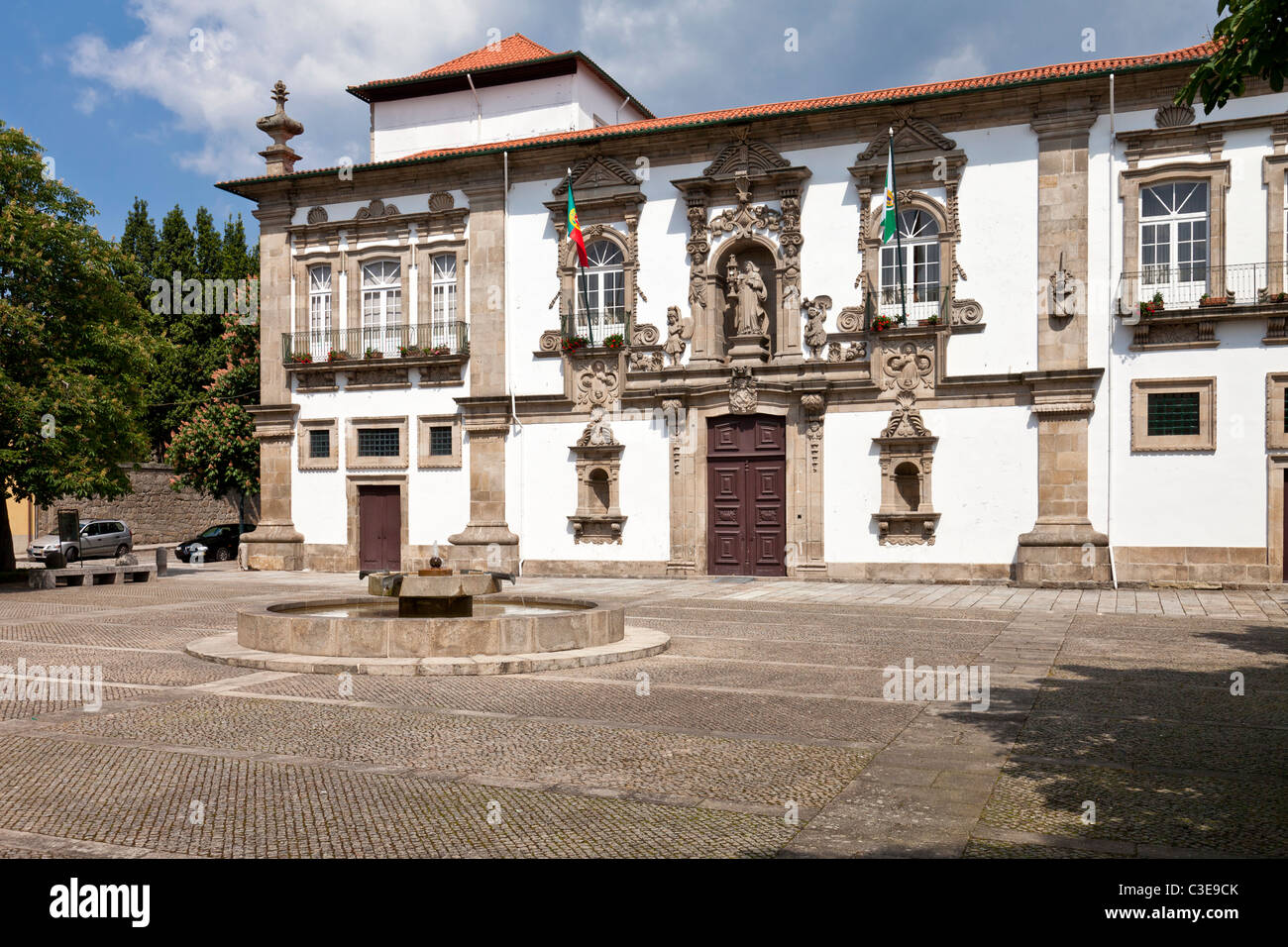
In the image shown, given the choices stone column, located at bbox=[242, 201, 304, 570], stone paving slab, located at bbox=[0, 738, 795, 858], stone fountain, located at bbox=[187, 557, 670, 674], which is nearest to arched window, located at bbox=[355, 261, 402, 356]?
stone column, located at bbox=[242, 201, 304, 570]

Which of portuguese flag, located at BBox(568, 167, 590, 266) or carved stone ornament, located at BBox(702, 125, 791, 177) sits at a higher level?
carved stone ornament, located at BBox(702, 125, 791, 177)

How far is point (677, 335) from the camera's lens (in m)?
26.3

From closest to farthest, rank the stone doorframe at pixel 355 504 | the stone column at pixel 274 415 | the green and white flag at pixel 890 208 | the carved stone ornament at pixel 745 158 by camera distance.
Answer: the green and white flag at pixel 890 208 < the carved stone ornament at pixel 745 158 < the stone doorframe at pixel 355 504 < the stone column at pixel 274 415

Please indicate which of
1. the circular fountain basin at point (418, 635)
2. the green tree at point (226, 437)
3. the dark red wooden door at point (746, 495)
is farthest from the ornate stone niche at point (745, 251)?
the green tree at point (226, 437)

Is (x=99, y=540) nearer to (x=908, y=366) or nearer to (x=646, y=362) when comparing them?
(x=646, y=362)

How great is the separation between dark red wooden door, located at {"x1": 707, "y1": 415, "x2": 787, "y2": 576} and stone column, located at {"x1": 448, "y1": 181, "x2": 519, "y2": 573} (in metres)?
5.23

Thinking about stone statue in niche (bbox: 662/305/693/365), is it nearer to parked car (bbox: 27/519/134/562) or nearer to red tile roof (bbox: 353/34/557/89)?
red tile roof (bbox: 353/34/557/89)

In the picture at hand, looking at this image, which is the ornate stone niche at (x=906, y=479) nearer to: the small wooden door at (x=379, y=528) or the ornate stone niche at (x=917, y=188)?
the ornate stone niche at (x=917, y=188)

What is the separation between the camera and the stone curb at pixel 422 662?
462 inches

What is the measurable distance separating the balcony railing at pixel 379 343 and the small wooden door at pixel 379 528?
361 centimetres

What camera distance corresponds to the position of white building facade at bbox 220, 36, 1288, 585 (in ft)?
72.6
